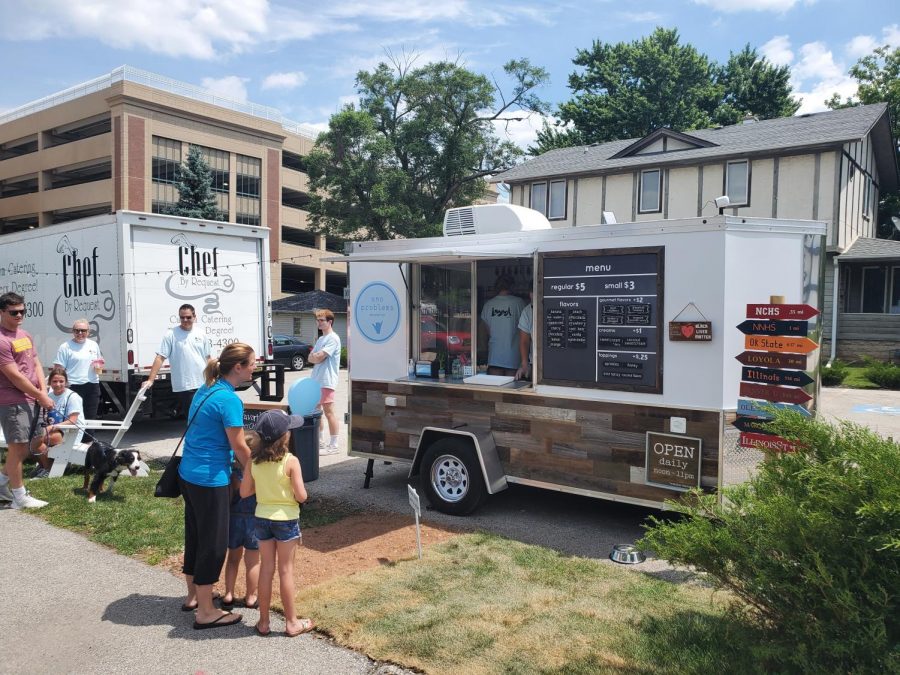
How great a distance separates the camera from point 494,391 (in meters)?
6.66

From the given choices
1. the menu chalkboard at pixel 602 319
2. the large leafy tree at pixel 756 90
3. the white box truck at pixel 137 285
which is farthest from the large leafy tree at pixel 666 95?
the menu chalkboard at pixel 602 319

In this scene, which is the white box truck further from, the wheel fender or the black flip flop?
the black flip flop

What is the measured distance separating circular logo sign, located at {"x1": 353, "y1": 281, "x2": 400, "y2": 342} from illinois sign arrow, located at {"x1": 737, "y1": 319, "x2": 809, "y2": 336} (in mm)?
3465

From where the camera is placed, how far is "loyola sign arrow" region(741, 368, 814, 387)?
5.43 m

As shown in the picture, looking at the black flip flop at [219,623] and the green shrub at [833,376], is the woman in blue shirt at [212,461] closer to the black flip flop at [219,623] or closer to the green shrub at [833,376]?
the black flip flop at [219,623]

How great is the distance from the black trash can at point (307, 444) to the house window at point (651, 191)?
2190cm

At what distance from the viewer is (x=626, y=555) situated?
5391 mm

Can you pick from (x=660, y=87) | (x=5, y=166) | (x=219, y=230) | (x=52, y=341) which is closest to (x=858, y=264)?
(x=660, y=87)

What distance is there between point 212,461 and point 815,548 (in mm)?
3178

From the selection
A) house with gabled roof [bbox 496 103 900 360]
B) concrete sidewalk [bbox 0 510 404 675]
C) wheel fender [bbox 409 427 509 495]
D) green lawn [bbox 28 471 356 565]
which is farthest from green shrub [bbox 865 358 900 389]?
concrete sidewalk [bbox 0 510 404 675]

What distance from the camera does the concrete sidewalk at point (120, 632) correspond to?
388 cm

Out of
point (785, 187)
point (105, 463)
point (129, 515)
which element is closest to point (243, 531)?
point (129, 515)

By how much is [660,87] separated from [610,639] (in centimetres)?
3915

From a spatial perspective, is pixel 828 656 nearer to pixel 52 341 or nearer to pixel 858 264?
pixel 52 341
